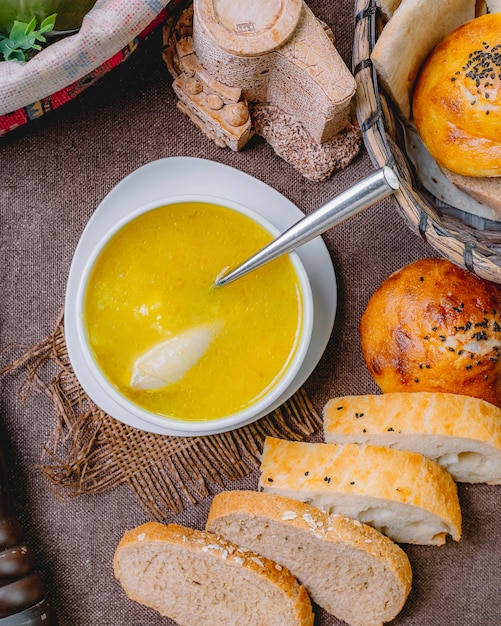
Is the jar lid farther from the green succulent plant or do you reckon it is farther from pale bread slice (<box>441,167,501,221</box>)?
pale bread slice (<box>441,167,501,221</box>)

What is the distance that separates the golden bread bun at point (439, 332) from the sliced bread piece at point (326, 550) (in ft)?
1.21

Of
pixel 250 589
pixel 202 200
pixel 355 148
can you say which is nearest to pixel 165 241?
pixel 202 200

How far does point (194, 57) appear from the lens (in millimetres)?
1779

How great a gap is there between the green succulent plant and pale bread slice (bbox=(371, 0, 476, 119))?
2.23 feet

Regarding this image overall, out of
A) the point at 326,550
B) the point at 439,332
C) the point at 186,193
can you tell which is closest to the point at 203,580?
the point at 326,550

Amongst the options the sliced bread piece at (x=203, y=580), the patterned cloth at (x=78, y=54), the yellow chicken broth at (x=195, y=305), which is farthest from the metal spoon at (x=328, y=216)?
the sliced bread piece at (x=203, y=580)

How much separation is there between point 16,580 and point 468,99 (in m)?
1.45

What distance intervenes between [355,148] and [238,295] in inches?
19.4

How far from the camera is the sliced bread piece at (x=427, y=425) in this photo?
167 centimetres

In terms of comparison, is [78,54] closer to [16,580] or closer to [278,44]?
[278,44]

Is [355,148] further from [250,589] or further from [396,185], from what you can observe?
[250,589]

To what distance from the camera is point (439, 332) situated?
Answer: 5.57 ft

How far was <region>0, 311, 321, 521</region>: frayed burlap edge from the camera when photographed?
1.88m

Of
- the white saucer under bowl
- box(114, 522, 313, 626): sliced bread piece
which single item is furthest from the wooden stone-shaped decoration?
box(114, 522, 313, 626): sliced bread piece
